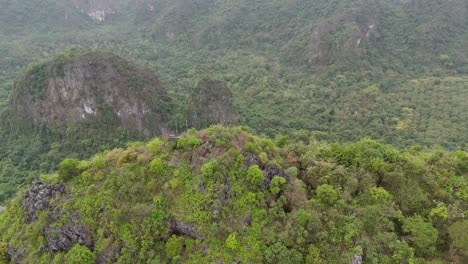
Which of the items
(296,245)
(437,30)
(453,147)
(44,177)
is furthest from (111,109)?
(437,30)

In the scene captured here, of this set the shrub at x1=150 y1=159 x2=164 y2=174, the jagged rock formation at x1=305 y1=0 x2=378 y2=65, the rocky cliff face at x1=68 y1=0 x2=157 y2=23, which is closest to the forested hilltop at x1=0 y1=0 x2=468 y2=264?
the shrub at x1=150 y1=159 x2=164 y2=174

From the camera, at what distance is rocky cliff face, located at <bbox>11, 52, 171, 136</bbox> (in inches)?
1623

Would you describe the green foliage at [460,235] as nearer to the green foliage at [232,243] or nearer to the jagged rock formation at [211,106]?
the green foliage at [232,243]

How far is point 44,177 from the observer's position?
57.1ft

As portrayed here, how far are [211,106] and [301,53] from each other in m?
33.5

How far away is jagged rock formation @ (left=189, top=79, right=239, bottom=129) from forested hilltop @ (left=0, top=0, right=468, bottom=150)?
1988 millimetres

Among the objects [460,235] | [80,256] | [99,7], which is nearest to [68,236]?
[80,256]

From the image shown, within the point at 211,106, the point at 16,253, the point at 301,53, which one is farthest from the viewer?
the point at 301,53

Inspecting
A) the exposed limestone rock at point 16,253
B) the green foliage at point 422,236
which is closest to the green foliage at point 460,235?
the green foliage at point 422,236

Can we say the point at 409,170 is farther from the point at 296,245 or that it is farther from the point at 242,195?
the point at 242,195

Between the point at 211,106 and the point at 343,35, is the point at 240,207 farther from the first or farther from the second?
the point at 343,35

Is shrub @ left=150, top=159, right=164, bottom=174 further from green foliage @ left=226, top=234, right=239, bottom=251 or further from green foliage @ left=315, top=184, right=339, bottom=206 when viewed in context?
green foliage @ left=315, top=184, right=339, bottom=206

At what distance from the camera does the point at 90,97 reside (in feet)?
136

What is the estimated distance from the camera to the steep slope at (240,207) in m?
12.5
